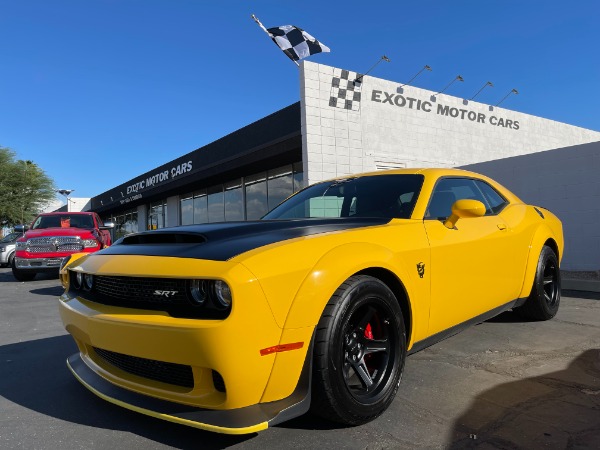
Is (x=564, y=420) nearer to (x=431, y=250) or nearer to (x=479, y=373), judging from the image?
(x=479, y=373)

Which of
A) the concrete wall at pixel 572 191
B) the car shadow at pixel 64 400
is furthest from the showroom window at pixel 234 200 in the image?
the car shadow at pixel 64 400

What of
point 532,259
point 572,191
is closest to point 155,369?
point 532,259

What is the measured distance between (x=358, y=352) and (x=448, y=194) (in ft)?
5.62

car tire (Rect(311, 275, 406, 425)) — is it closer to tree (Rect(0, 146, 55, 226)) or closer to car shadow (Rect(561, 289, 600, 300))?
car shadow (Rect(561, 289, 600, 300))

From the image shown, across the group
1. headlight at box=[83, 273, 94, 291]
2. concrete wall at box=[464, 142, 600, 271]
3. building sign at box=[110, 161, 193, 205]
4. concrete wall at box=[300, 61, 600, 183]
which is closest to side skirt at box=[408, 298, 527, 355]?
headlight at box=[83, 273, 94, 291]

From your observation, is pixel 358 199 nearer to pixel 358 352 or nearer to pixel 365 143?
pixel 358 352

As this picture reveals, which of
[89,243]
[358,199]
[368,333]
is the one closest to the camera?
[368,333]

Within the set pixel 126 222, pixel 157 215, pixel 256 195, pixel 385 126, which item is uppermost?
pixel 385 126

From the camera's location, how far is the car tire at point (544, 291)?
4.25m

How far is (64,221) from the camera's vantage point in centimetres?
1120

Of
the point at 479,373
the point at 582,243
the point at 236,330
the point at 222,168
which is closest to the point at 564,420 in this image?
the point at 479,373

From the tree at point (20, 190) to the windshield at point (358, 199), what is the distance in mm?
37187

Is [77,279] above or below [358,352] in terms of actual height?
above

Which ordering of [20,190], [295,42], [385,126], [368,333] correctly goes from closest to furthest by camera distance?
[368,333] → [295,42] → [385,126] → [20,190]
